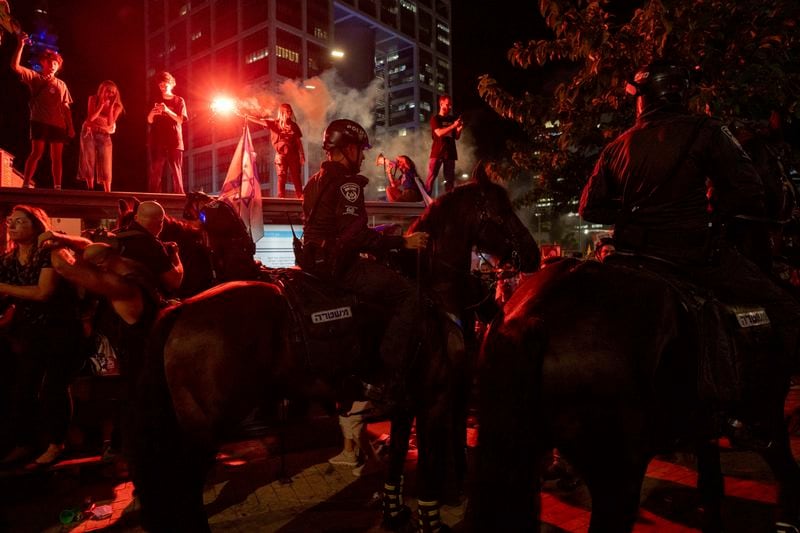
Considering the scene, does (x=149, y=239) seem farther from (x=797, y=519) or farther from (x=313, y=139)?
(x=313, y=139)

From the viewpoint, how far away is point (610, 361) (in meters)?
2.63

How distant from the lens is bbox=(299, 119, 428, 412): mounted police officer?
13.9 feet

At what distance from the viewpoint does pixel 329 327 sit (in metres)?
4.05

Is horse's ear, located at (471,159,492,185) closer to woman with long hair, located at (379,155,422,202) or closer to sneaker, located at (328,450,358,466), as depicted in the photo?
sneaker, located at (328,450,358,466)

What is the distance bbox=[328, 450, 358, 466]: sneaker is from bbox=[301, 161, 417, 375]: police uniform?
263cm

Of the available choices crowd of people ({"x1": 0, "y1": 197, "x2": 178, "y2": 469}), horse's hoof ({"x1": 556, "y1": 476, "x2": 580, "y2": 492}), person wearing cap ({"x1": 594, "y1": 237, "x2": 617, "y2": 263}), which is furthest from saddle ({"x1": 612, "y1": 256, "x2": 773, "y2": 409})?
crowd of people ({"x1": 0, "y1": 197, "x2": 178, "y2": 469})

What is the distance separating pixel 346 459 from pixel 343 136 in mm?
4140

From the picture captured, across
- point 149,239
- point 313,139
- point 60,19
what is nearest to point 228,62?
point 313,139

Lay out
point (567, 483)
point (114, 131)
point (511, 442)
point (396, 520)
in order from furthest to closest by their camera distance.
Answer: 1. point (114, 131)
2. point (567, 483)
3. point (396, 520)
4. point (511, 442)

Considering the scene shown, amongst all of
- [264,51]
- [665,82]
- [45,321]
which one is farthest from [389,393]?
[264,51]

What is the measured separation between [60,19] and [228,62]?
184 feet

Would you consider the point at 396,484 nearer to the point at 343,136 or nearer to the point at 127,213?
the point at 343,136

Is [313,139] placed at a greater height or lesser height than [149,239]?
greater

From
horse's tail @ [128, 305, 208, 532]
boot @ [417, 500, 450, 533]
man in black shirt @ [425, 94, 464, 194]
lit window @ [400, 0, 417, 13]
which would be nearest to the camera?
horse's tail @ [128, 305, 208, 532]
